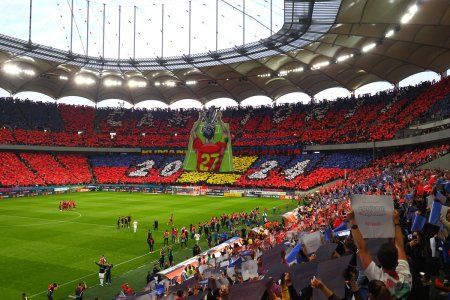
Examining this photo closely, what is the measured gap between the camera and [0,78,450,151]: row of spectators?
56438 millimetres

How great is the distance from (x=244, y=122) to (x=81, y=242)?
58.3 meters

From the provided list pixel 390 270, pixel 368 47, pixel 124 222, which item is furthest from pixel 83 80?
pixel 390 270

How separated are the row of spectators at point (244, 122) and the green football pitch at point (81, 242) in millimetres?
22718

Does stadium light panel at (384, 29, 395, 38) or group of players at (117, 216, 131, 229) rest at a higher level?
stadium light panel at (384, 29, 395, 38)

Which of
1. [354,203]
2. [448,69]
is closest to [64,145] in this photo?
[448,69]

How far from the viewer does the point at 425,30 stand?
4103 cm

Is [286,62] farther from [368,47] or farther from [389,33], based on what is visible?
[389,33]

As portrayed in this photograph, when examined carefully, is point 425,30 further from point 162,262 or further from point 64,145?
point 64,145

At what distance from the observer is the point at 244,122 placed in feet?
268

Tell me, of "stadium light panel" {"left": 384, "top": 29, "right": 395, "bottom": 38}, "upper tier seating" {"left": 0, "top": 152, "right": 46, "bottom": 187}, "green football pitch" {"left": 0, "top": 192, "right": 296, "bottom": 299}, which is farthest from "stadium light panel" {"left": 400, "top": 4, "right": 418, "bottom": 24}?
"upper tier seating" {"left": 0, "top": 152, "right": 46, "bottom": 187}

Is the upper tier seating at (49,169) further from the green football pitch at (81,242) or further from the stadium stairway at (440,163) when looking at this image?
the stadium stairway at (440,163)

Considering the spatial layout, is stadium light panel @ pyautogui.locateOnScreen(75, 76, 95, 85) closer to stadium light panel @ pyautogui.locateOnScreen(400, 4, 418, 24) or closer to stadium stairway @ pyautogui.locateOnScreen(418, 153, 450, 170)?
stadium light panel @ pyautogui.locateOnScreen(400, 4, 418, 24)

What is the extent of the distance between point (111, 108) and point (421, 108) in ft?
225

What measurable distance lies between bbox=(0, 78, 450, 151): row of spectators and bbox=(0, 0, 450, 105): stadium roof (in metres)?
3.84
